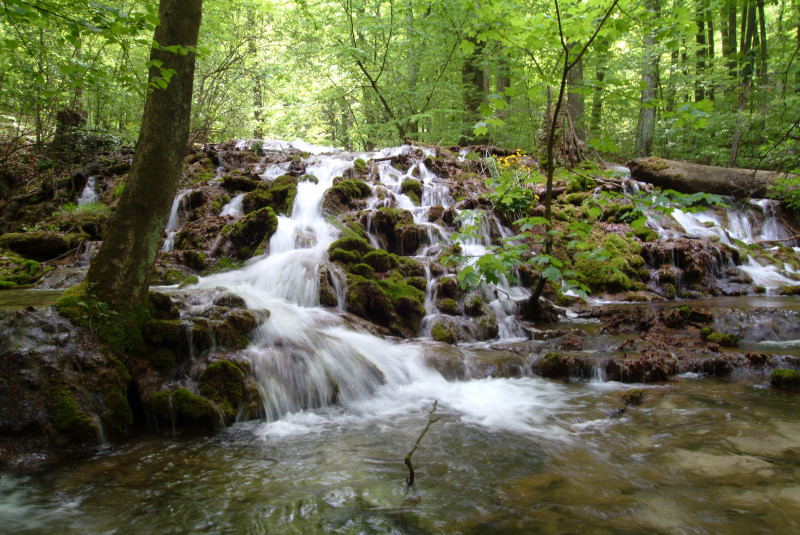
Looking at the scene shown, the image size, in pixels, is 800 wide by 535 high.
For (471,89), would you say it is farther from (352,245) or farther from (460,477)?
(460,477)

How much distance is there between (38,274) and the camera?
7141 millimetres

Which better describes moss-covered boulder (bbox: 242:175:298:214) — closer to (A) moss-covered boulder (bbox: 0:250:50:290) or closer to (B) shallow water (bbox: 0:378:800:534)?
(A) moss-covered boulder (bbox: 0:250:50:290)

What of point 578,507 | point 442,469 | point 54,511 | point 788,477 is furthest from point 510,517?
point 54,511

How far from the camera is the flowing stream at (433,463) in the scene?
224 centimetres

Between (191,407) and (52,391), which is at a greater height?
(52,391)

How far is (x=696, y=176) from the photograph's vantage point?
12.9m

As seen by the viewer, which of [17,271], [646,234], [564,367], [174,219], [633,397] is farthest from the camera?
[646,234]

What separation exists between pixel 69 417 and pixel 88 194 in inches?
404

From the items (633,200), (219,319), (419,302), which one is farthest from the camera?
(419,302)

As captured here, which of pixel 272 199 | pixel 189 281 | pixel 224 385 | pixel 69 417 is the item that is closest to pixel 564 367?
pixel 224 385

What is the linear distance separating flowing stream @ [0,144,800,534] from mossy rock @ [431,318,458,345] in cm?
121

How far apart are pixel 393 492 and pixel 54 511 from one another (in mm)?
2000

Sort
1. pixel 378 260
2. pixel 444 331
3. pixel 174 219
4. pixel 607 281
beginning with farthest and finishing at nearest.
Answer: pixel 174 219
pixel 607 281
pixel 378 260
pixel 444 331

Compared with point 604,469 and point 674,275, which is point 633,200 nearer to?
point 604,469
